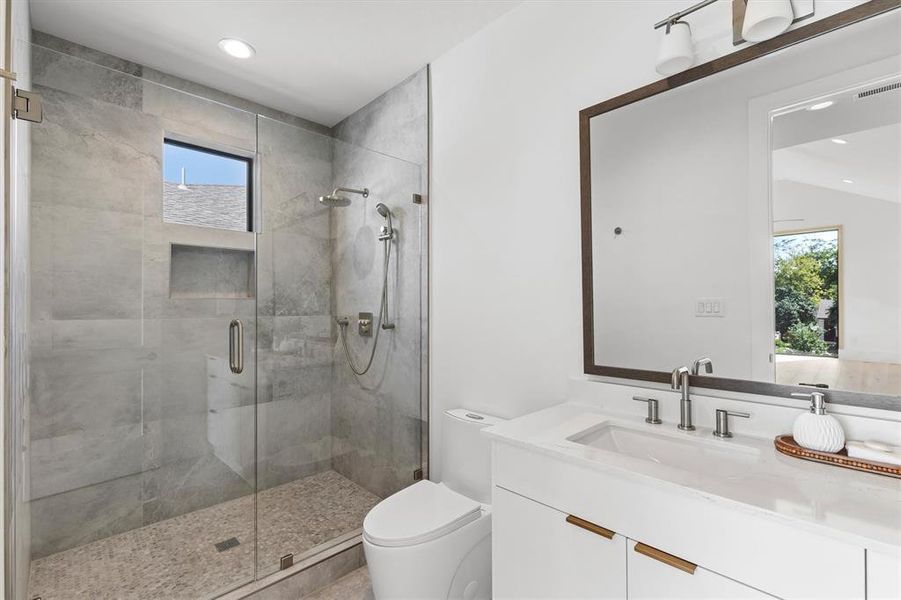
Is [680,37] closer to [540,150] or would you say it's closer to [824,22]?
[824,22]

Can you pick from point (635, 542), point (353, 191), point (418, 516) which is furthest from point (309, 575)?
point (353, 191)

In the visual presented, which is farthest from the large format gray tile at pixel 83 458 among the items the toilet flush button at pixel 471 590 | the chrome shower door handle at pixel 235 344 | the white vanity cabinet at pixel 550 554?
the white vanity cabinet at pixel 550 554

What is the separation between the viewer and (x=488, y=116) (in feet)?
6.64

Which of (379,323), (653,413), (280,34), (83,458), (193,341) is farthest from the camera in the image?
(379,323)

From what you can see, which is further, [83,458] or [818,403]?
[83,458]

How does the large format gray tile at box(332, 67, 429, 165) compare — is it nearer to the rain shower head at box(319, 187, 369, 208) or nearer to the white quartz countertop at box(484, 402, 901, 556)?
the rain shower head at box(319, 187, 369, 208)

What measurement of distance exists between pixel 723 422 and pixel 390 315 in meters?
1.55

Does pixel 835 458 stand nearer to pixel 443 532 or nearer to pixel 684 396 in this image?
pixel 684 396

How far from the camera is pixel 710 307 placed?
1336 millimetres

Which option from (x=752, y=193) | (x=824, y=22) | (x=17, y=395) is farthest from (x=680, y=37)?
(x=17, y=395)

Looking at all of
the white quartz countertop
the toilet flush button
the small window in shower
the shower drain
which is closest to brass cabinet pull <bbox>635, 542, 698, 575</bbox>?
the white quartz countertop

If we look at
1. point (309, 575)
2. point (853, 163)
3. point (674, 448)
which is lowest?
point (309, 575)

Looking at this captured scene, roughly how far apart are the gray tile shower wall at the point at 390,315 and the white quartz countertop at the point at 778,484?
1109mm

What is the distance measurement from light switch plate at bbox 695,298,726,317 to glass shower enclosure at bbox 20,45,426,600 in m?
1.41
